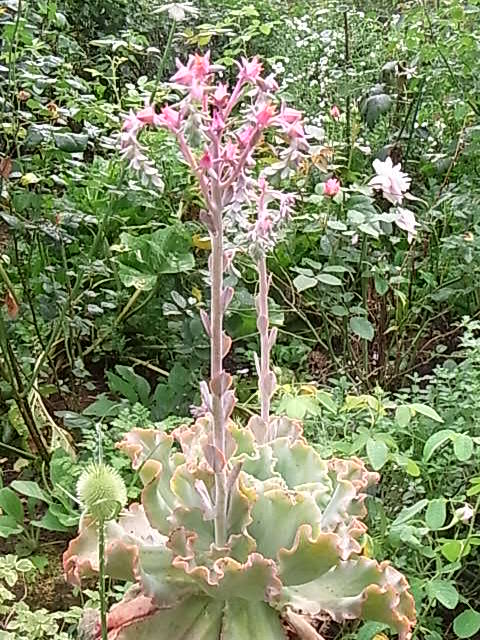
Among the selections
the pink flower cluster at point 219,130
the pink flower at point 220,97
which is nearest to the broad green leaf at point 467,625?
the pink flower cluster at point 219,130

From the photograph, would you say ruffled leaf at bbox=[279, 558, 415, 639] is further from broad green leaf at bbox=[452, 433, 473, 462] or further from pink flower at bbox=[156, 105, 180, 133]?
pink flower at bbox=[156, 105, 180, 133]

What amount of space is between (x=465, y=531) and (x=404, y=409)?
0.33m

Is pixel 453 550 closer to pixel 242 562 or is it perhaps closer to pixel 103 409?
pixel 242 562

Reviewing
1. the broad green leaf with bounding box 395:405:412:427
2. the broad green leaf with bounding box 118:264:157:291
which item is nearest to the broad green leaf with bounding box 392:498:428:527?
the broad green leaf with bounding box 395:405:412:427

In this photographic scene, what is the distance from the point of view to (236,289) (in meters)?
2.00

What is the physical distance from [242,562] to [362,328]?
0.95m

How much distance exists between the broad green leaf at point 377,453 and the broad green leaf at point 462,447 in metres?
0.10

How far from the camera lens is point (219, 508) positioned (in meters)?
1.03

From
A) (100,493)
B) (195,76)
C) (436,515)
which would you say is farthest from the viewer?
(436,515)

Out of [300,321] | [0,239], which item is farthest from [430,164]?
[0,239]

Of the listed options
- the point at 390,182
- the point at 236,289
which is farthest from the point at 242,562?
the point at 236,289

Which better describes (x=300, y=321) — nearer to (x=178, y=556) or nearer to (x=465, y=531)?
(x=465, y=531)

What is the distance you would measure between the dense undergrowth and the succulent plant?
260mm

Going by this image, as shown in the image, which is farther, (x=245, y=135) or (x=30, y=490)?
(x=30, y=490)
